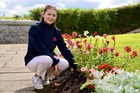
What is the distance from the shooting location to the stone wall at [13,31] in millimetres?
12328

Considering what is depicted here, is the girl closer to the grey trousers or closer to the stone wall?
the grey trousers

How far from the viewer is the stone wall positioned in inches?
485

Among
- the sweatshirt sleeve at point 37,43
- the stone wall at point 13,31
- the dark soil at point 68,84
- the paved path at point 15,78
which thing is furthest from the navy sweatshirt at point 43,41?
the stone wall at point 13,31

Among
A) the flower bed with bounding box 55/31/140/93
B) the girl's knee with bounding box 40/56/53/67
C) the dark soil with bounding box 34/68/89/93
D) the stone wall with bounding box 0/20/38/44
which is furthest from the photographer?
the stone wall with bounding box 0/20/38/44

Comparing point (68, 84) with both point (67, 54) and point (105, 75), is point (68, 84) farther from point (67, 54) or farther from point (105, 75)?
point (105, 75)

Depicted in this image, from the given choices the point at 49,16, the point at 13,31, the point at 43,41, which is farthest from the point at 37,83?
the point at 13,31

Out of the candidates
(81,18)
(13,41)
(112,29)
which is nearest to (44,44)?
(13,41)

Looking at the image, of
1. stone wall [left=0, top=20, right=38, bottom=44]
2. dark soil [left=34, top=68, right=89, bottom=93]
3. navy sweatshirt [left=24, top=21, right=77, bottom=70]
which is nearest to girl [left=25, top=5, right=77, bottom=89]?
navy sweatshirt [left=24, top=21, right=77, bottom=70]

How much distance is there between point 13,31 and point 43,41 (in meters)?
8.31

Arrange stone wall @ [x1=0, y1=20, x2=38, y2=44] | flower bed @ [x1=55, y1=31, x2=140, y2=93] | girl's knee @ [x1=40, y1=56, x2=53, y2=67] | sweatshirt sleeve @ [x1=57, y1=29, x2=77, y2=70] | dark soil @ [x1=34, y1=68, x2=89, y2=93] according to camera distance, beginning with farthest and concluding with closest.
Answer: stone wall @ [x1=0, y1=20, x2=38, y2=44]
sweatshirt sleeve @ [x1=57, y1=29, x2=77, y2=70]
girl's knee @ [x1=40, y1=56, x2=53, y2=67]
dark soil @ [x1=34, y1=68, x2=89, y2=93]
flower bed @ [x1=55, y1=31, x2=140, y2=93]

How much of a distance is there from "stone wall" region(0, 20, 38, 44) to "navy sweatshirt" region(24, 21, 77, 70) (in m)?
8.05

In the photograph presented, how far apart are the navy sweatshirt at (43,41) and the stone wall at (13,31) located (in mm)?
8046

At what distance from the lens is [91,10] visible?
18984 millimetres

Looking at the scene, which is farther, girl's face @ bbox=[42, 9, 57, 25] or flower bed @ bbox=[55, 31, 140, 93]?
girl's face @ bbox=[42, 9, 57, 25]
